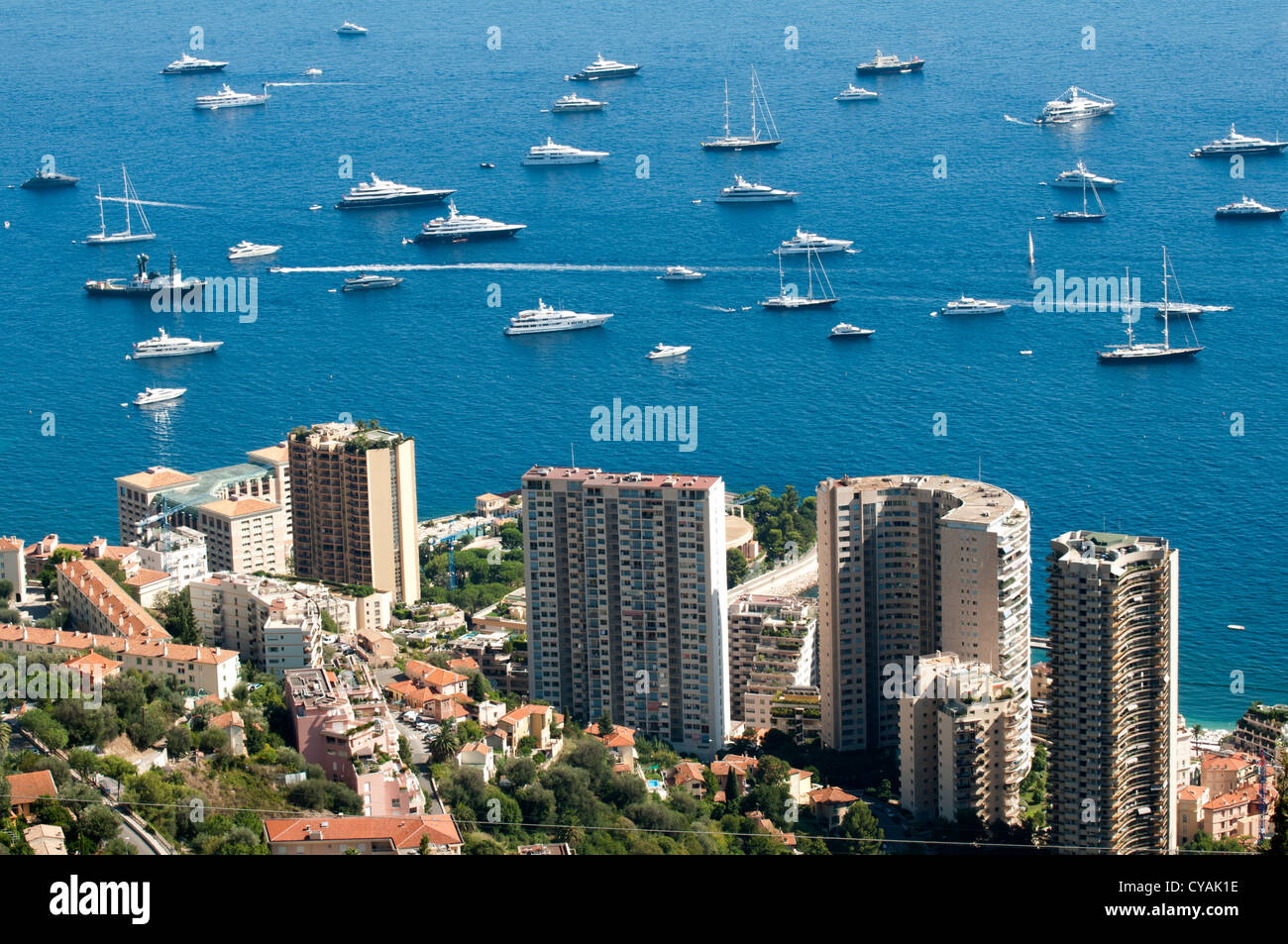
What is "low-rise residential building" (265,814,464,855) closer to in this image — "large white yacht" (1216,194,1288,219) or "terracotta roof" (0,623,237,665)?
"terracotta roof" (0,623,237,665)

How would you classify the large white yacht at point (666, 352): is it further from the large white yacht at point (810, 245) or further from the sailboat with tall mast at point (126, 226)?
the sailboat with tall mast at point (126, 226)

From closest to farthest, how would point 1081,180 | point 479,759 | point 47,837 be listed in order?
point 47,837
point 479,759
point 1081,180

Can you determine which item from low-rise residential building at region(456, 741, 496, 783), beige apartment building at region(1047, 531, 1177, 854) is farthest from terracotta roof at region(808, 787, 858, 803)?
low-rise residential building at region(456, 741, 496, 783)

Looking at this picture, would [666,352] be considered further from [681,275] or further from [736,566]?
[736,566]

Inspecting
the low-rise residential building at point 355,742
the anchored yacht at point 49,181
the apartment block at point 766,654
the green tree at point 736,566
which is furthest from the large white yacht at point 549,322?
the low-rise residential building at point 355,742

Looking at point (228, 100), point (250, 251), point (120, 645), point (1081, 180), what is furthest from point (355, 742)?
point (228, 100)

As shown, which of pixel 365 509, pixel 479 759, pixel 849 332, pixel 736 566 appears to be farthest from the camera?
pixel 849 332
